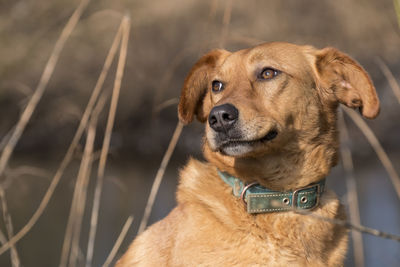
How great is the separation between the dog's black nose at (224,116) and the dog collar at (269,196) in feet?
1.16

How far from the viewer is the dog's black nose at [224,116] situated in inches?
119

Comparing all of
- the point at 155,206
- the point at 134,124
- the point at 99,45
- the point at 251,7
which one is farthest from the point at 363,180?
the point at 99,45

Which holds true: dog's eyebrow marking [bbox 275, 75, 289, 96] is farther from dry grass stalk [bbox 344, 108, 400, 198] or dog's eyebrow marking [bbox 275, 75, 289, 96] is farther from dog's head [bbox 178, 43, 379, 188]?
dry grass stalk [bbox 344, 108, 400, 198]

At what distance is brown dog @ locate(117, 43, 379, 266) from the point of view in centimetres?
300

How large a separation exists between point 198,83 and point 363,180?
25.2 feet

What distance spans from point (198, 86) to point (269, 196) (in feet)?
3.26

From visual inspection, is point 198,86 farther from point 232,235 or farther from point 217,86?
point 232,235

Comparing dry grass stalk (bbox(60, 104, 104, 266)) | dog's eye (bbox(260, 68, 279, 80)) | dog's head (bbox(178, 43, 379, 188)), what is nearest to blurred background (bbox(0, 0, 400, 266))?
dry grass stalk (bbox(60, 104, 104, 266))

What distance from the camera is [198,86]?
12.4ft

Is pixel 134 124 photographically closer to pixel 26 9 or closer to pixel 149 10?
pixel 149 10

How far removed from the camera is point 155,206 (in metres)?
8.73

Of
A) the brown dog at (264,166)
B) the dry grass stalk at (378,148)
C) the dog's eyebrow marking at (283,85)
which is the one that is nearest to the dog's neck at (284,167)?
the brown dog at (264,166)

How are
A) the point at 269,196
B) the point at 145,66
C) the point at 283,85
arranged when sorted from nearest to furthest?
the point at 269,196 < the point at 283,85 < the point at 145,66

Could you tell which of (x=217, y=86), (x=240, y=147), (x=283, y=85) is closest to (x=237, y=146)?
(x=240, y=147)
